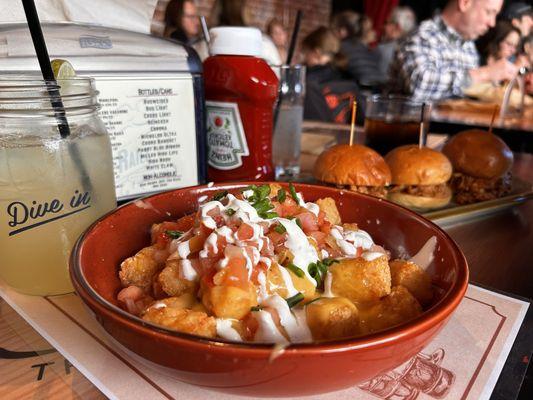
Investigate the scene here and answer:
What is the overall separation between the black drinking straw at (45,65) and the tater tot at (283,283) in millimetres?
452

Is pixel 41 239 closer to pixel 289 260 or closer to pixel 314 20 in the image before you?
pixel 289 260

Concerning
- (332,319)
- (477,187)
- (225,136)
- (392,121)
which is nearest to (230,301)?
(332,319)

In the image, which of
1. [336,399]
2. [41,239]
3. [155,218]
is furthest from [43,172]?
[336,399]

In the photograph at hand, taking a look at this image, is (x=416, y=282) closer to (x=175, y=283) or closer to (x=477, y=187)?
(x=175, y=283)

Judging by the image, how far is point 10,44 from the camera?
34.3 inches

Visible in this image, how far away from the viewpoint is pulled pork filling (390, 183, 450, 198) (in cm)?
143

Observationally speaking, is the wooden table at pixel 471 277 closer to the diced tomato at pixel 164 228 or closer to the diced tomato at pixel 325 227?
the diced tomato at pixel 164 228

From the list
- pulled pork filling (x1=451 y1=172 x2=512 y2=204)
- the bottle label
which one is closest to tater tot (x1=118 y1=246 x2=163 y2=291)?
the bottle label

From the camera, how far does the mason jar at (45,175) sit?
744mm

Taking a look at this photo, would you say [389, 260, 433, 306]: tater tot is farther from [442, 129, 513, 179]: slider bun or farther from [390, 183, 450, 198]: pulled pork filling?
[442, 129, 513, 179]: slider bun

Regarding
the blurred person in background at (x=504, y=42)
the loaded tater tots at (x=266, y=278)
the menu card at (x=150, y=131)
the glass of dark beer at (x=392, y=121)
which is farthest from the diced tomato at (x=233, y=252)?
the blurred person in background at (x=504, y=42)

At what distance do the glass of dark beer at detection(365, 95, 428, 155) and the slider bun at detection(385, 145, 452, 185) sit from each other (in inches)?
12.7

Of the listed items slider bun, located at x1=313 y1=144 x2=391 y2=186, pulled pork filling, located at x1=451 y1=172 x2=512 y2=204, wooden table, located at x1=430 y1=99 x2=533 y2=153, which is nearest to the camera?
slider bun, located at x1=313 y1=144 x2=391 y2=186

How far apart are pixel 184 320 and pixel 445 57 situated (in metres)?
4.34
